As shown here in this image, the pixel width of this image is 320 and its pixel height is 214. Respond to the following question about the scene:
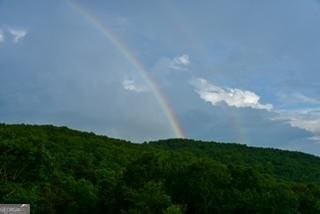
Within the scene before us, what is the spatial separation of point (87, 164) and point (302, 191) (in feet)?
140

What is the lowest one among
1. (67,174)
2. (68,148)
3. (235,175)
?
(235,175)

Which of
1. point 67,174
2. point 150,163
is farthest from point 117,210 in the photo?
point 67,174

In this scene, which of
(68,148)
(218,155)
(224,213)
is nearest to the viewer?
(224,213)

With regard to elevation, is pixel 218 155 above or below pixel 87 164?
above

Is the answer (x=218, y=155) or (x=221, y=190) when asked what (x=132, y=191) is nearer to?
(x=221, y=190)

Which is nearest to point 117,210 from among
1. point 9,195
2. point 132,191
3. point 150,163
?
point 132,191

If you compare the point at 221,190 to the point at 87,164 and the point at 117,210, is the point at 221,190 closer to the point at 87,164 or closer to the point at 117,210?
the point at 117,210

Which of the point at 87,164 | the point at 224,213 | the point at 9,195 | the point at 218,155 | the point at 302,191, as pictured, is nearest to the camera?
the point at 224,213

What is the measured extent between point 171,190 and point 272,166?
111485 mm

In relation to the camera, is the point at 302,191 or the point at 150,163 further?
the point at 302,191

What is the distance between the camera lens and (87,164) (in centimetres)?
12825

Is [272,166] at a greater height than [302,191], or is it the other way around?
[272,166]

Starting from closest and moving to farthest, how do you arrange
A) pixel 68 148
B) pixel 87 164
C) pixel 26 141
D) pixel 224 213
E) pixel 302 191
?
pixel 224 213 → pixel 302 191 → pixel 26 141 → pixel 87 164 → pixel 68 148

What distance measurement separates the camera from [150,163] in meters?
90.2
